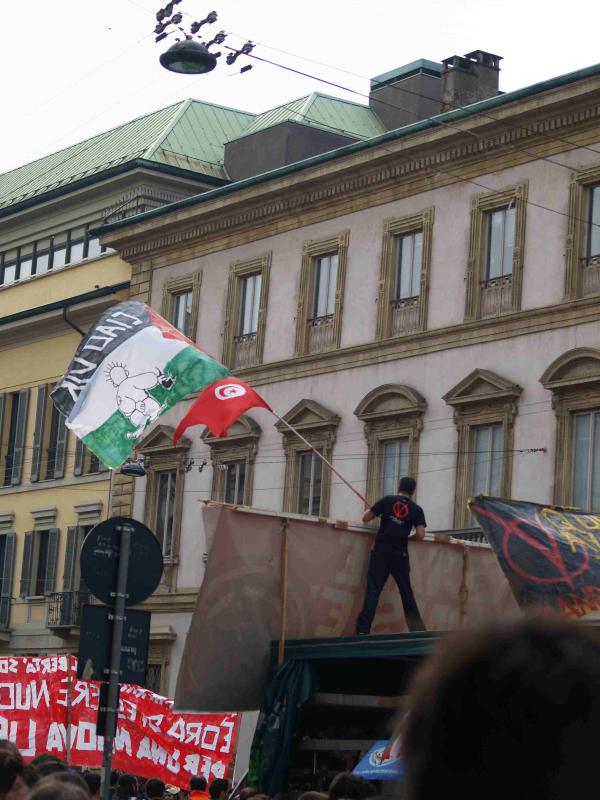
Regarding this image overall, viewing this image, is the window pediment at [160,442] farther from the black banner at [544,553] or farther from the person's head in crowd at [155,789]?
the black banner at [544,553]

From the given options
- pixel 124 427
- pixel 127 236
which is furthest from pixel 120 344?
pixel 127 236

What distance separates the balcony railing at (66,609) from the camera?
135ft

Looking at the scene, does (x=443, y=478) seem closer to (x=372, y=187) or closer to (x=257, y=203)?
(x=372, y=187)

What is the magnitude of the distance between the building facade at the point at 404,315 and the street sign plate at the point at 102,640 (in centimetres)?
1743

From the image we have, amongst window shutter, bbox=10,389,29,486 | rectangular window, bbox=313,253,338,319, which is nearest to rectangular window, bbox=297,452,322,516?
rectangular window, bbox=313,253,338,319

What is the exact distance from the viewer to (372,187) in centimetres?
3425

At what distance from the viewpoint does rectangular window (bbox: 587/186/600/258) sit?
29.2 metres

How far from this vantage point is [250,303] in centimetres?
3725

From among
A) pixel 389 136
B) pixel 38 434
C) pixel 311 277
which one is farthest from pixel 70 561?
pixel 389 136

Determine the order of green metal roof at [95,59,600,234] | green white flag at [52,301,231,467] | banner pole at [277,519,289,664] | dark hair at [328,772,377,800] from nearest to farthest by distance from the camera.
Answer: dark hair at [328,772,377,800], banner pole at [277,519,289,664], green white flag at [52,301,231,467], green metal roof at [95,59,600,234]

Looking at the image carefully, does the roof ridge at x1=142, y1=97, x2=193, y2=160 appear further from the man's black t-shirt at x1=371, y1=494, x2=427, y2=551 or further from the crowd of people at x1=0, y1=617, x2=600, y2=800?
the crowd of people at x1=0, y1=617, x2=600, y2=800

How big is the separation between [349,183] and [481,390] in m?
5.88

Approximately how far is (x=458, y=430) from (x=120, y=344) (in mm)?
13955

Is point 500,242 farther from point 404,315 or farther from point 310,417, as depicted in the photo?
point 310,417
